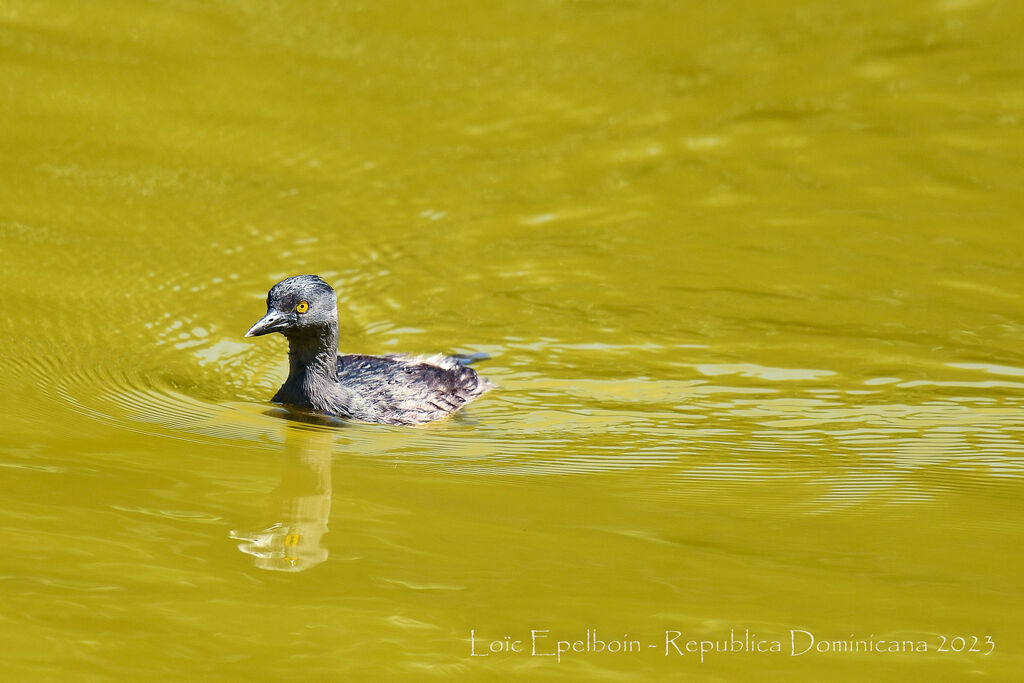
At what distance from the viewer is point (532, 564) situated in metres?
4.92

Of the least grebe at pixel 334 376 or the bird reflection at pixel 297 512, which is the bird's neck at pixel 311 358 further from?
the bird reflection at pixel 297 512

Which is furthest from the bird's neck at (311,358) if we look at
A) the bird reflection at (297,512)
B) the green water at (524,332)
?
the bird reflection at (297,512)

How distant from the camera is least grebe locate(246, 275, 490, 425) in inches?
297

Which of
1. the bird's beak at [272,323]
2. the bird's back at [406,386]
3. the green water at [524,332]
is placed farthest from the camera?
the bird's back at [406,386]

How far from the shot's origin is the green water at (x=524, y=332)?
450 cm

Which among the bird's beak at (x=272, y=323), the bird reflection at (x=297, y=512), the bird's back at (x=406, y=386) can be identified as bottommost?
the bird reflection at (x=297, y=512)

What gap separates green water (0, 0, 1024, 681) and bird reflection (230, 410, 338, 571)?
3 cm

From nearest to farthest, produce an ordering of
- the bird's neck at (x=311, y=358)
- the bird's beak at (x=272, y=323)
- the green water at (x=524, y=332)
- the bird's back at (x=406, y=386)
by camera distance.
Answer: the green water at (x=524, y=332) → the bird's beak at (x=272, y=323) → the bird's neck at (x=311, y=358) → the bird's back at (x=406, y=386)

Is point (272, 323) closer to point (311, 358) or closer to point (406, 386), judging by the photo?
point (311, 358)

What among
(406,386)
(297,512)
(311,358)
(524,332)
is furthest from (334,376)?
(297,512)

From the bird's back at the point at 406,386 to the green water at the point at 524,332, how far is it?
0.22 meters

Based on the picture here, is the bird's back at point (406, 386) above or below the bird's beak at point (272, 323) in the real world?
below

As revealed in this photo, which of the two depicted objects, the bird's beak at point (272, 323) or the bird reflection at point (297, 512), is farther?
the bird's beak at point (272, 323)

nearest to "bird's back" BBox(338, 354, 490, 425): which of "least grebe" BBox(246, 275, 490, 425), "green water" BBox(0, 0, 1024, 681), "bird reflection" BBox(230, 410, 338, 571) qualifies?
"least grebe" BBox(246, 275, 490, 425)
